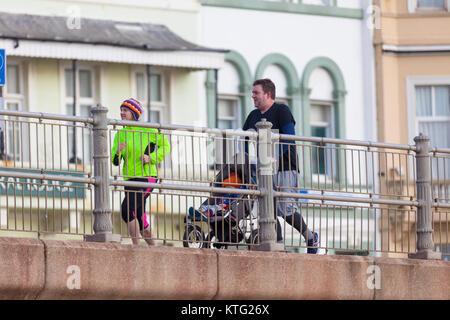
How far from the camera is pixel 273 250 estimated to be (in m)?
18.1

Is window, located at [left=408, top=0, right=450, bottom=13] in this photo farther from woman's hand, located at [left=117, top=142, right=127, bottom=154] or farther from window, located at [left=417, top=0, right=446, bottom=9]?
woman's hand, located at [left=117, top=142, right=127, bottom=154]

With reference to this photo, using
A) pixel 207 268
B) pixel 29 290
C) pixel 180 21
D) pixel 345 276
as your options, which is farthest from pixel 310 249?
pixel 180 21

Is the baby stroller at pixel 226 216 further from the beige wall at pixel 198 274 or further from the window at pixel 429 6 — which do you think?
the window at pixel 429 6

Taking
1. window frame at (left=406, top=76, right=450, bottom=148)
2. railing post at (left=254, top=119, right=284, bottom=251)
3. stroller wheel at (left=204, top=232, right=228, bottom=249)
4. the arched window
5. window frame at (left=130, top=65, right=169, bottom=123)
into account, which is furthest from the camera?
window frame at (left=406, top=76, right=450, bottom=148)

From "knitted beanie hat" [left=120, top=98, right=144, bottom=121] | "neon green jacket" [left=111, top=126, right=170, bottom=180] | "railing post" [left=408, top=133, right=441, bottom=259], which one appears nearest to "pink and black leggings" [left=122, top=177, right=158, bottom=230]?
"neon green jacket" [left=111, top=126, right=170, bottom=180]

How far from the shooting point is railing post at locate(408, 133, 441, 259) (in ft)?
64.1

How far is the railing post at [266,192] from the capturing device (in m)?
18.1

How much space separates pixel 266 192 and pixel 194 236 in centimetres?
84

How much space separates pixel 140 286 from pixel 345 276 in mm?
2589

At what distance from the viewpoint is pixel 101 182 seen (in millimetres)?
16812

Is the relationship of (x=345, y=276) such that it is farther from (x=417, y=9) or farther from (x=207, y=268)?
(x=417, y=9)

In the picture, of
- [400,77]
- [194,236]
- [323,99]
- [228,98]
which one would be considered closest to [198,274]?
[194,236]

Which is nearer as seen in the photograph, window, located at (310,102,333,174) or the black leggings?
the black leggings

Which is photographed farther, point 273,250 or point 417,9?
point 417,9
